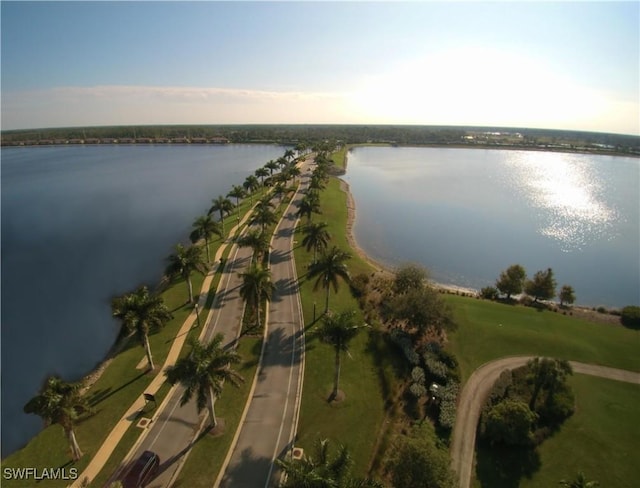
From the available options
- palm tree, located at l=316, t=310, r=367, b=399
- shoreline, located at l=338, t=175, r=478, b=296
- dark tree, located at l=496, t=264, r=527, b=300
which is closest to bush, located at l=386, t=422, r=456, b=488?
palm tree, located at l=316, t=310, r=367, b=399

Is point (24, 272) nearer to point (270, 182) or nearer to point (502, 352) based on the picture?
point (270, 182)

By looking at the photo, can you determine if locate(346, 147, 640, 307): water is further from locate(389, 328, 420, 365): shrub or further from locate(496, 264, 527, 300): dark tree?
locate(389, 328, 420, 365): shrub

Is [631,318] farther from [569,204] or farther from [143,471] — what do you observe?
[569,204]

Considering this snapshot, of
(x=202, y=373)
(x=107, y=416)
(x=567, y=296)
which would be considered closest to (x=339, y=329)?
(x=202, y=373)

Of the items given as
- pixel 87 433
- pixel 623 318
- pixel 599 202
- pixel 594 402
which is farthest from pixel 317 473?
pixel 599 202

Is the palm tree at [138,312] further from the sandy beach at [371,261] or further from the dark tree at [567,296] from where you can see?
the dark tree at [567,296]
